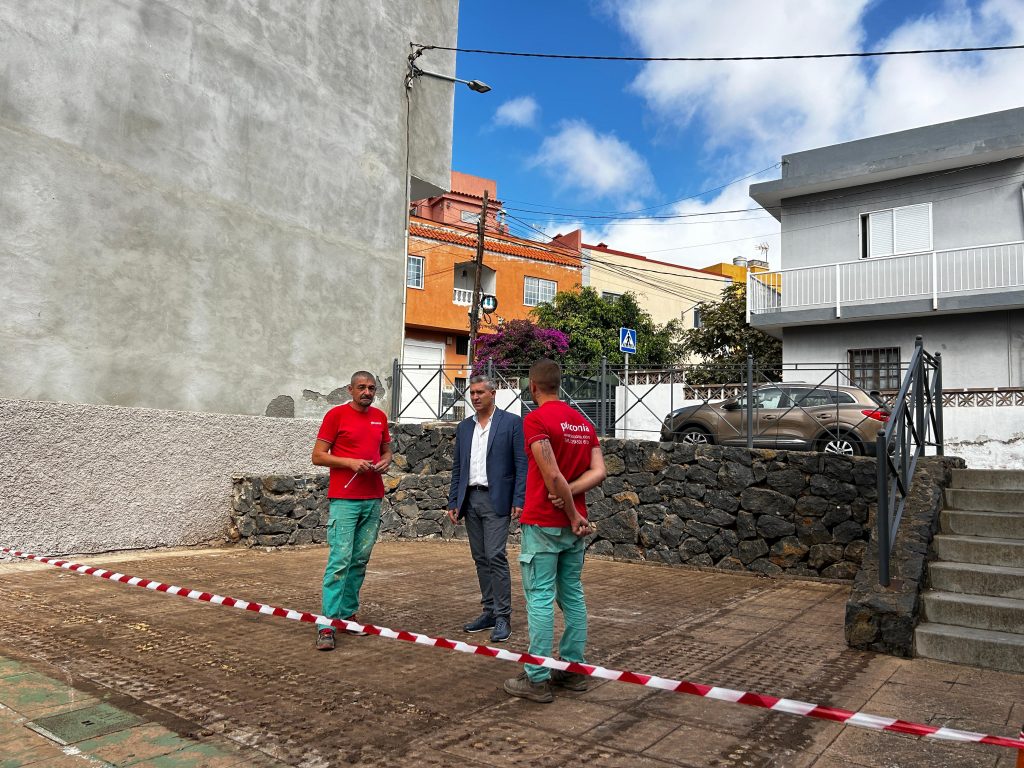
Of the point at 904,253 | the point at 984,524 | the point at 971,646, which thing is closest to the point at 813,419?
the point at 984,524

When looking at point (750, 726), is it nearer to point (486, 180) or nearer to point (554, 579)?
point (554, 579)

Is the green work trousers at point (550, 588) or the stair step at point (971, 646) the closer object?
the green work trousers at point (550, 588)

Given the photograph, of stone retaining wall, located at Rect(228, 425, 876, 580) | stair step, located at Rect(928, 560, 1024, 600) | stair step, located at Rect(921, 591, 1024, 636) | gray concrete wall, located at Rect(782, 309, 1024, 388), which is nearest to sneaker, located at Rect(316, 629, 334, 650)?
stair step, located at Rect(921, 591, 1024, 636)

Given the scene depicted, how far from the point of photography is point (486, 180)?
3762 cm

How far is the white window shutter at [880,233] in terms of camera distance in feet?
58.4

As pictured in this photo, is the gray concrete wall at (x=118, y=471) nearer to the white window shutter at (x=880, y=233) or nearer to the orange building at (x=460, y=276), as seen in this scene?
the white window shutter at (x=880, y=233)

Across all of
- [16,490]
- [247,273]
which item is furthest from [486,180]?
[16,490]

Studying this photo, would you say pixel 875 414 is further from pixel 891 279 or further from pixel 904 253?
pixel 904 253

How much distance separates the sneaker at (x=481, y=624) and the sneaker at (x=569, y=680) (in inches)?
51.2

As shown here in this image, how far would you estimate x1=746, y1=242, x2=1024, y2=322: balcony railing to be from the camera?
52.3 ft

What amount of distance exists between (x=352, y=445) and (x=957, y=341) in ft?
52.0

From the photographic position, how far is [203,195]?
9.48m

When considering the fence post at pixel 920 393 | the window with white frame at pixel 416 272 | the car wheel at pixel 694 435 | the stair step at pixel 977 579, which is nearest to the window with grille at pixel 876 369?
the car wheel at pixel 694 435

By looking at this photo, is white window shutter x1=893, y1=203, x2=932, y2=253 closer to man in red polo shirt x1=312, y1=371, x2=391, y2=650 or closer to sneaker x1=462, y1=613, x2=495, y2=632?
sneaker x1=462, y1=613, x2=495, y2=632
